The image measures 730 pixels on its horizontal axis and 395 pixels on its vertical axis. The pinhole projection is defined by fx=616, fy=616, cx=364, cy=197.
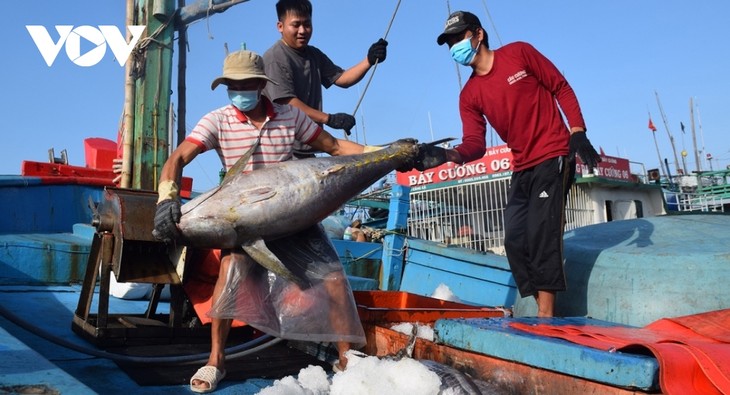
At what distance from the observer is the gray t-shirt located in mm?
4273


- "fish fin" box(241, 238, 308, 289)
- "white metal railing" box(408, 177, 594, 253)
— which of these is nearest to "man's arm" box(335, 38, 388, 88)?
"fish fin" box(241, 238, 308, 289)

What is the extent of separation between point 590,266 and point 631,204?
12495mm

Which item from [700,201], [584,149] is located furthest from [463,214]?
[700,201]

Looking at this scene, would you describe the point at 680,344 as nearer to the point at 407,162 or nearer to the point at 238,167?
the point at 407,162

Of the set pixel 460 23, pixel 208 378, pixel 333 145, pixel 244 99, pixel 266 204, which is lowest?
pixel 208 378

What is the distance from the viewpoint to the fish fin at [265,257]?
301 centimetres

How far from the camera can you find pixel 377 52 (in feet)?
15.5

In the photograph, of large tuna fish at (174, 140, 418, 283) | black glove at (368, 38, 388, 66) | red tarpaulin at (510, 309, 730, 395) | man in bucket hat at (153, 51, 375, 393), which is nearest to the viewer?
red tarpaulin at (510, 309, 730, 395)

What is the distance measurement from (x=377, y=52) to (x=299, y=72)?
2.20 feet

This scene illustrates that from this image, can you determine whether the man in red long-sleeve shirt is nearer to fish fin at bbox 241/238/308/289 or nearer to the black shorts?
the black shorts

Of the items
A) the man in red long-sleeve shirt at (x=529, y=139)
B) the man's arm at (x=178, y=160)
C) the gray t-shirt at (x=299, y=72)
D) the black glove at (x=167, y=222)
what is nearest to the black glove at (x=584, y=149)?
the man in red long-sleeve shirt at (x=529, y=139)

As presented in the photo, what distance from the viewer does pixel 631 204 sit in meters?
15.8

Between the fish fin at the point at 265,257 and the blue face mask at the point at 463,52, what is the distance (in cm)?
196

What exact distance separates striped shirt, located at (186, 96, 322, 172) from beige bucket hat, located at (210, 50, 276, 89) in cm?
20
